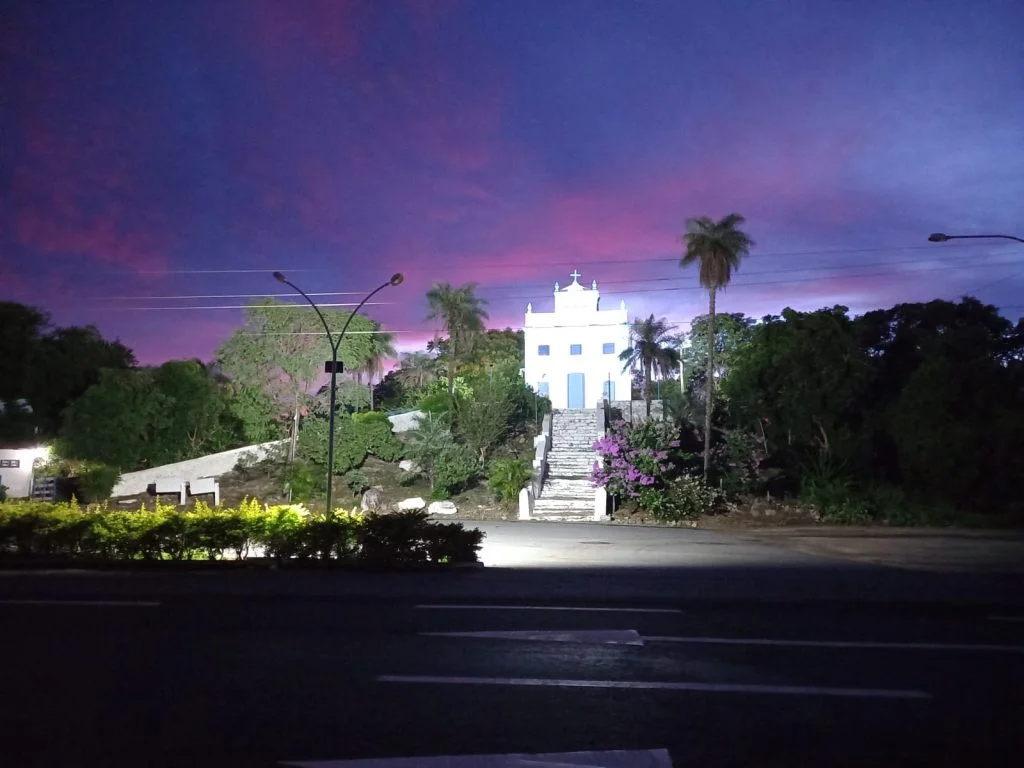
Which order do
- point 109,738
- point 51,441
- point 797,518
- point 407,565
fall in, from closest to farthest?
point 109,738, point 407,565, point 797,518, point 51,441

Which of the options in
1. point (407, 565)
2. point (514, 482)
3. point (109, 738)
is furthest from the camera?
point (514, 482)

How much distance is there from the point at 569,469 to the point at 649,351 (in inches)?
559

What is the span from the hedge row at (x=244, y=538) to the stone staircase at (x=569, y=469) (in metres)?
12.9

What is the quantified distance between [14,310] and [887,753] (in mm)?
43064

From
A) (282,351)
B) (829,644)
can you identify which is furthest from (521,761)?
(282,351)

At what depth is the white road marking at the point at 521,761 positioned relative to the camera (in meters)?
4.81

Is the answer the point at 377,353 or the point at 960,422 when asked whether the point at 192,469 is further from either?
the point at 960,422

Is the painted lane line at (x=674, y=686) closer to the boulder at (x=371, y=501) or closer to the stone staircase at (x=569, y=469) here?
the stone staircase at (x=569, y=469)

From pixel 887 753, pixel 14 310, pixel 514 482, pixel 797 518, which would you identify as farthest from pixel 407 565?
pixel 14 310

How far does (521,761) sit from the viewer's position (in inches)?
192

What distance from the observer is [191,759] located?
4.95 metres

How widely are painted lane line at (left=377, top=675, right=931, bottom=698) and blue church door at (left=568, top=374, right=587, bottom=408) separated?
38.8 metres

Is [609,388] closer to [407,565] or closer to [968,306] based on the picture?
[968,306]

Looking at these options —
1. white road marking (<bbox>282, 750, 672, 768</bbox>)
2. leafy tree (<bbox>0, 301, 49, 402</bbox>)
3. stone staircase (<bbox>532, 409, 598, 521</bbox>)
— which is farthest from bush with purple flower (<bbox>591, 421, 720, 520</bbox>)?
leafy tree (<bbox>0, 301, 49, 402</bbox>)
